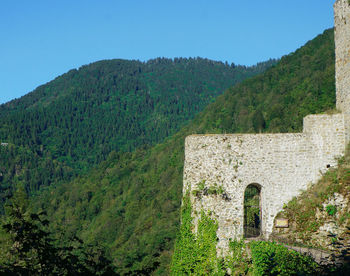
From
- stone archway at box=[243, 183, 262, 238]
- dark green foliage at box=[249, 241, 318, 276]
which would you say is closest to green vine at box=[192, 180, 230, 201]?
stone archway at box=[243, 183, 262, 238]

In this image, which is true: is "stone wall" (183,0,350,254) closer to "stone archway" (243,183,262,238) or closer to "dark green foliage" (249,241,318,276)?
"stone archway" (243,183,262,238)

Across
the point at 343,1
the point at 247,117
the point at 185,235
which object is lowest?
the point at 185,235

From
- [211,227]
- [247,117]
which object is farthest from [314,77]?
[211,227]

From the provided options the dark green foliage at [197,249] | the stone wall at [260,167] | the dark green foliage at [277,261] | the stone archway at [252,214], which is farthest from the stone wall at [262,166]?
the dark green foliage at [277,261]

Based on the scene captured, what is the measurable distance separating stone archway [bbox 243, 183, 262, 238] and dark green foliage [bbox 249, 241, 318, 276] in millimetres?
2195

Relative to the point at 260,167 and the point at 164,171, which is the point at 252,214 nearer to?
the point at 260,167

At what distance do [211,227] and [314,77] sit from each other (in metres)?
62.0

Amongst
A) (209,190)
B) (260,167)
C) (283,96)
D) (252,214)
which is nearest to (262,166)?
(260,167)

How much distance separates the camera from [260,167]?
19.2m

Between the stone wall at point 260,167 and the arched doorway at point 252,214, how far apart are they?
2.73ft

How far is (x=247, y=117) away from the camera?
303 ft

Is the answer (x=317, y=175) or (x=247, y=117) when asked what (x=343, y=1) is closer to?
(x=317, y=175)

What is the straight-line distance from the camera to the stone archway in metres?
20.1

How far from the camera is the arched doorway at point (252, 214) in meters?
20.2
